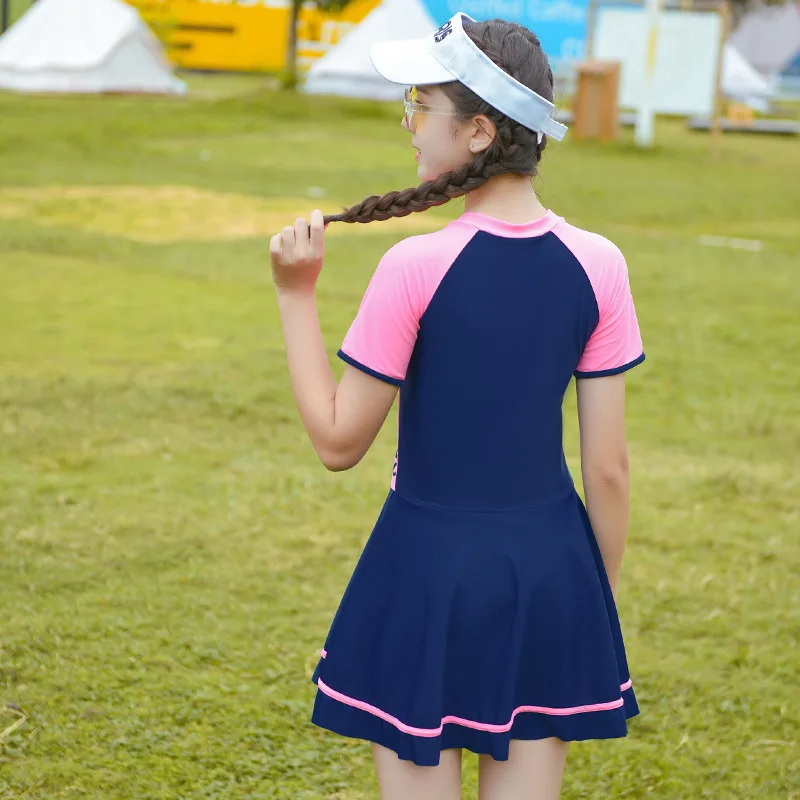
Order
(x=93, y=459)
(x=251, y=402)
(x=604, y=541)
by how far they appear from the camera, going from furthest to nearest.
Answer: (x=251, y=402), (x=93, y=459), (x=604, y=541)

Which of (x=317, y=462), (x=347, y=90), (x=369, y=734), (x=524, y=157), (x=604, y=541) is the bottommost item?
(x=347, y=90)

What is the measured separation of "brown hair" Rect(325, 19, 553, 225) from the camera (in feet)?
6.40

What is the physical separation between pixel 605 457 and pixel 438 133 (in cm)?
58

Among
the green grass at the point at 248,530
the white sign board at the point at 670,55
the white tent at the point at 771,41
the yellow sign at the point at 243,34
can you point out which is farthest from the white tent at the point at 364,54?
the white tent at the point at 771,41

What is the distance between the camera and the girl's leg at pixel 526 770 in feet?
6.95

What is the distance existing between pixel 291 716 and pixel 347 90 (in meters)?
27.4

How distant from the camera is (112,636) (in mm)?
3912

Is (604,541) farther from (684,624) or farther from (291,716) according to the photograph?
(684,624)

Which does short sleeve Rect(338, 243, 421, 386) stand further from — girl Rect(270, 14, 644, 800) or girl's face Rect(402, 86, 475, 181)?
girl's face Rect(402, 86, 475, 181)

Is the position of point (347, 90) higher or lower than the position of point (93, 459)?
lower

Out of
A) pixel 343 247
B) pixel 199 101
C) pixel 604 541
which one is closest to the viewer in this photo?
pixel 604 541

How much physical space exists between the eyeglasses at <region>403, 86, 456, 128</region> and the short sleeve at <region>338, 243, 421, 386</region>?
222 millimetres

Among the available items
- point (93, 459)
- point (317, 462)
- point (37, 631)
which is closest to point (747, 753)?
point (37, 631)

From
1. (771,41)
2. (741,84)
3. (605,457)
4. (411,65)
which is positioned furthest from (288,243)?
(771,41)
